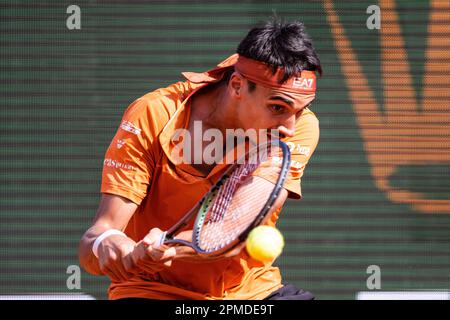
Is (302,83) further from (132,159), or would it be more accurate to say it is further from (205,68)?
(205,68)

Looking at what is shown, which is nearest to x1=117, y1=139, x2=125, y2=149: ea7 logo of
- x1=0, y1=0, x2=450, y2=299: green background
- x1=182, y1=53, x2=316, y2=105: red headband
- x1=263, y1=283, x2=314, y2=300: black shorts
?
x1=182, y1=53, x2=316, y2=105: red headband

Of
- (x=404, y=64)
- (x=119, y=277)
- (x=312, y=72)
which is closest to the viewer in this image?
(x=119, y=277)

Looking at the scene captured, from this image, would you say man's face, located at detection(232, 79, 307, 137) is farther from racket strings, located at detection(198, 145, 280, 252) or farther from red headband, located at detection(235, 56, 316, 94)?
racket strings, located at detection(198, 145, 280, 252)

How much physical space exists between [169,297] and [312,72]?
2.78 feet

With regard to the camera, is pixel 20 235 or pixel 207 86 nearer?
pixel 207 86

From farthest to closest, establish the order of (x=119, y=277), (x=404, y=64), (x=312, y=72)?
(x=404, y=64), (x=312, y=72), (x=119, y=277)

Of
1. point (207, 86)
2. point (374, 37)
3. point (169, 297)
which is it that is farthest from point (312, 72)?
point (374, 37)

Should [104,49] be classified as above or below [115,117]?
above

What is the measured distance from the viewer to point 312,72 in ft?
9.56

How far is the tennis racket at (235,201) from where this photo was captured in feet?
8.57

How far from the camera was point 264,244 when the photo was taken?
97.3 inches

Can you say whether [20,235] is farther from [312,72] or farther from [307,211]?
[312,72]

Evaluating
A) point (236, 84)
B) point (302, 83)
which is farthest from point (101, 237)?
point (302, 83)

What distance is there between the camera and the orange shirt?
2.93 metres
